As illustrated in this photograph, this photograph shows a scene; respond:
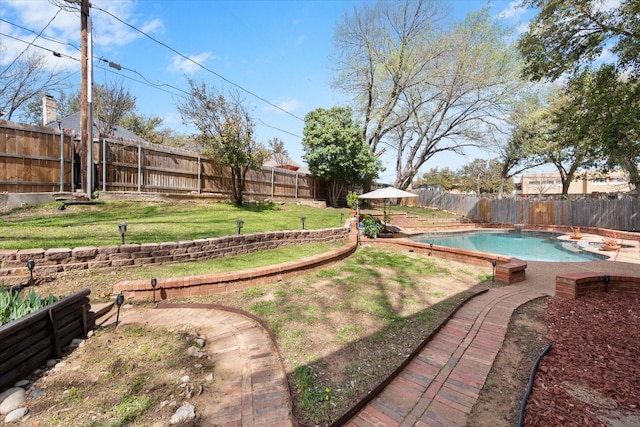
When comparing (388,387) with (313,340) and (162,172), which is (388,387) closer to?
(313,340)

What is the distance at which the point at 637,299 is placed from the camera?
14.3 ft

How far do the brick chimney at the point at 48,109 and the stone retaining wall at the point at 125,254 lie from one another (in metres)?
14.7

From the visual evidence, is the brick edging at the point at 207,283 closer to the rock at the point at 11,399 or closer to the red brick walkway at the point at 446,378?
the rock at the point at 11,399

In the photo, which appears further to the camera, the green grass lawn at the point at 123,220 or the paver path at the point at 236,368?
the green grass lawn at the point at 123,220

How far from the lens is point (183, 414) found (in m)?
1.85

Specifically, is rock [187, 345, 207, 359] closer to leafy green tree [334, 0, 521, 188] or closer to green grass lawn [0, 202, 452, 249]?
green grass lawn [0, 202, 452, 249]

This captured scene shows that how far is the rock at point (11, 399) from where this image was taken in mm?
1853

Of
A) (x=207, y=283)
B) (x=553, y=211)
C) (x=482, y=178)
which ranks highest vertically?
(x=482, y=178)

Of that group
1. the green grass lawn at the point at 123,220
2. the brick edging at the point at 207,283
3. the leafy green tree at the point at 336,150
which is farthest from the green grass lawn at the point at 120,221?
the leafy green tree at the point at 336,150

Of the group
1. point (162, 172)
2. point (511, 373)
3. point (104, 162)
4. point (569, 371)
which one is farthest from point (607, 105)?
point (104, 162)

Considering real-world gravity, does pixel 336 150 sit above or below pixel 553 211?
above

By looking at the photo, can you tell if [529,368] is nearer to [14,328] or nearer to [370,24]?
[14,328]

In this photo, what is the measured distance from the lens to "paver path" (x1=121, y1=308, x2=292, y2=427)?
190cm

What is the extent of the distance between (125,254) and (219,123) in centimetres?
694
